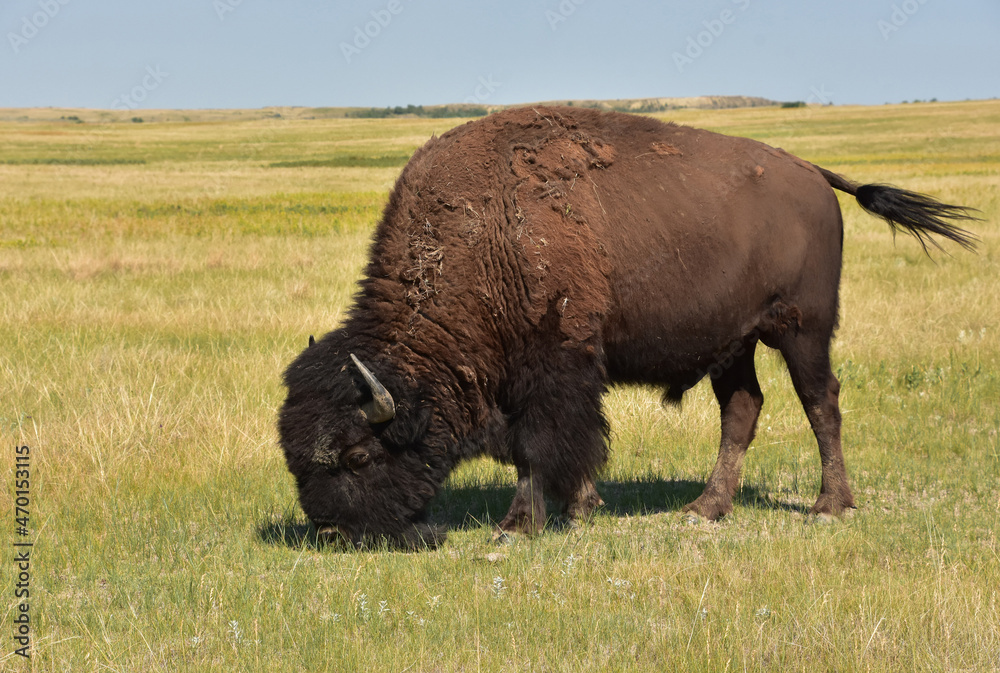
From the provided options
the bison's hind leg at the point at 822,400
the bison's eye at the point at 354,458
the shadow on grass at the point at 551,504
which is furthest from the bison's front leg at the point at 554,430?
the bison's hind leg at the point at 822,400

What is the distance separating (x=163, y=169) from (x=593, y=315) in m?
50.2

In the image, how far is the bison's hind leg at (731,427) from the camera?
20.1 ft

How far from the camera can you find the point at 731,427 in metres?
6.45

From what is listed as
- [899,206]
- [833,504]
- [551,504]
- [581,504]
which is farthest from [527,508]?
[899,206]

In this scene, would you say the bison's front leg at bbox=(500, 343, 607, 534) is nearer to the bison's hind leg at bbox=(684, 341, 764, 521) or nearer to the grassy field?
the grassy field

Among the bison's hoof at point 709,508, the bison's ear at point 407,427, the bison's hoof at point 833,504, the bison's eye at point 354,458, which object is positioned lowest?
the bison's hoof at point 709,508

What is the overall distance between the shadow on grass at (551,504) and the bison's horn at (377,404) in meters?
0.91

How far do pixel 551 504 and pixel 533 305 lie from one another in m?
1.85

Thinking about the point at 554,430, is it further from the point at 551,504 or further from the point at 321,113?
the point at 321,113

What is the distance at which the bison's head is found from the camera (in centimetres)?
506

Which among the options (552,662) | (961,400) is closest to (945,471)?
(961,400)

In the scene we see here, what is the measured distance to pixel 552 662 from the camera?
360 cm

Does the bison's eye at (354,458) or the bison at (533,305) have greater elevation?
the bison at (533,305)

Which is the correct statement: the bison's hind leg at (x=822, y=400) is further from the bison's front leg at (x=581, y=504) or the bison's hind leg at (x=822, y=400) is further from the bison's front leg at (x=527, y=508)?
the bison's front leg at (x=527, y=508)
